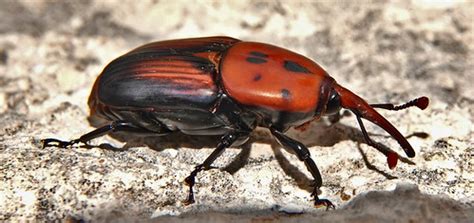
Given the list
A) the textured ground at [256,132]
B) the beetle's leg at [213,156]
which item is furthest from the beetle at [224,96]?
the textured ground at [256,132]

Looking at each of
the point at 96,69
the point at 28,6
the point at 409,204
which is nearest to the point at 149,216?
the point at 409,204

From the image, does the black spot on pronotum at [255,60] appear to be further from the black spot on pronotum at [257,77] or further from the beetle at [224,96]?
the black spot on pronotum at [257,77]

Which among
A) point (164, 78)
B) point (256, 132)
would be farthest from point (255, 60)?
point (256, 132)

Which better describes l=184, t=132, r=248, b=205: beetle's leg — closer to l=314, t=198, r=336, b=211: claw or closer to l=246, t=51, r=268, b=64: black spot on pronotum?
l=246, t=51, r=268, b=64: black spot on pronotum

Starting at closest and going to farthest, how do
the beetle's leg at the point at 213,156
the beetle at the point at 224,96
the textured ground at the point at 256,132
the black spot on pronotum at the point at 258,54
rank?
the textured ground at the point at 256,132
the beetle's leg at the point at 213,156
the beetle at the point at 224,96
the black spot on pronotum at the point at 258,54

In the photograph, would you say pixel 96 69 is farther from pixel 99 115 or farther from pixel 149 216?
pixel 149 216

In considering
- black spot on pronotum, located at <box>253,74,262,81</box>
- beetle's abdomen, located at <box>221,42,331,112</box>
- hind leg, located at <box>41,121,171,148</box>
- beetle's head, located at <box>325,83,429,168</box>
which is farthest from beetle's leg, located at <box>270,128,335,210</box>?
hind leg, located at <box>41,121,171,148</box>
